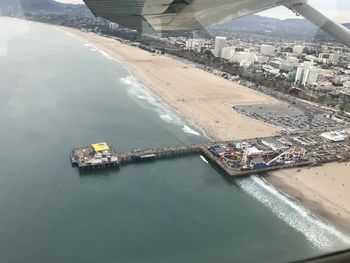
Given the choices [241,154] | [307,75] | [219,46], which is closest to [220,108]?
[241,154]

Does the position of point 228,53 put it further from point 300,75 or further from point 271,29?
point 271,29

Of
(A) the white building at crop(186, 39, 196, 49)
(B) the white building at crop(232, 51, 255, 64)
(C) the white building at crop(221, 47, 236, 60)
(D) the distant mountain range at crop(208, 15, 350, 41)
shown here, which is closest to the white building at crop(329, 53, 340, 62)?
(B) the white building at crop(232, 51, 255, 64)

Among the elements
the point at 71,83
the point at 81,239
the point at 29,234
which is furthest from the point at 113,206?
the point at 71,83

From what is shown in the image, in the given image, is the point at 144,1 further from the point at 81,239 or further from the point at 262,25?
the point at 262,25

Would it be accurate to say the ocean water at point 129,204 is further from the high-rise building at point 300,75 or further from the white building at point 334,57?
the white building at point 334,57

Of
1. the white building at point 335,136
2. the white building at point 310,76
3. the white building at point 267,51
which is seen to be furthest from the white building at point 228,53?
the white building at point 335,136

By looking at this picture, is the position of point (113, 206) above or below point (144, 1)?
below
